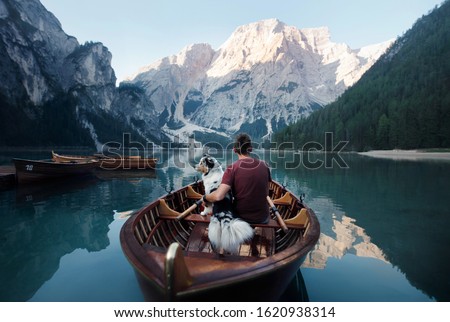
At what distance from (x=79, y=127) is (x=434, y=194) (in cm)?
15897

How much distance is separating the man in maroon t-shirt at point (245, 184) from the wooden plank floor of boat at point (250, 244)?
4.93ft

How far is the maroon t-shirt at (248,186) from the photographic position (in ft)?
16.9

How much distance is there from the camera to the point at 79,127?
143 metres

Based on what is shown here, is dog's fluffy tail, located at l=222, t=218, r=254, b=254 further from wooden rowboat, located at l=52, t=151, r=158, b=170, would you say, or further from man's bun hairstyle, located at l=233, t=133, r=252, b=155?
wooden rowboat, located at l=52, t=151, r=158, b=170

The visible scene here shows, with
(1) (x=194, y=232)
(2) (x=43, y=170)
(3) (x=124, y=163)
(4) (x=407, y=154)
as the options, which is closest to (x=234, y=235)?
(1) (x=194, y=232)

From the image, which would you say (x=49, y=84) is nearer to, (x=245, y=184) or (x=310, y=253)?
(x=310, y=253)

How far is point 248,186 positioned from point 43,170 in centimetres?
2737

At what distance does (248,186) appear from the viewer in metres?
5.27

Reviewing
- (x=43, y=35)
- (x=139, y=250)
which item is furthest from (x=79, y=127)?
(x=139, y=250)

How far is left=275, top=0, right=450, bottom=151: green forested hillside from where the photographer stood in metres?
86.7

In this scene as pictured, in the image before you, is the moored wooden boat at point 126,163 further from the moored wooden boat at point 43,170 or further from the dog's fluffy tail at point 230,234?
the dog's fluffy tail at point 230,234

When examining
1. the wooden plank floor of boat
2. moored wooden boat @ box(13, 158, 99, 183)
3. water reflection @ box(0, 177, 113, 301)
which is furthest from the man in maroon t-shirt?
moored wooden boat @ box(13, 158, 99, 183)

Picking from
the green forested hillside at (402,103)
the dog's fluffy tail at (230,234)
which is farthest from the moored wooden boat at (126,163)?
the green forested hillside at (402,103)

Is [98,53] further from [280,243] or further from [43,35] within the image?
[280,243]
